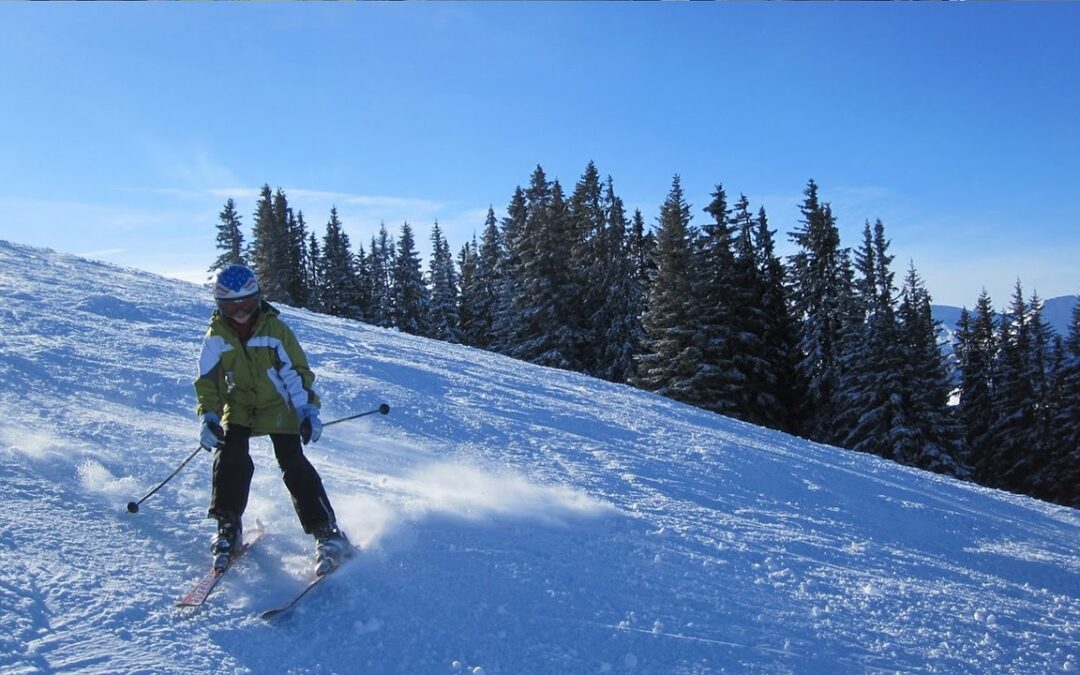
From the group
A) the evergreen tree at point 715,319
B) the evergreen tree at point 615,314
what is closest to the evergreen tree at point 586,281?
the evergreen tree at point 615,314

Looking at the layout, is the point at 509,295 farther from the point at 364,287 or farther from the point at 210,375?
the point at 210,375

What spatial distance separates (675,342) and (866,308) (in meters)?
11.5

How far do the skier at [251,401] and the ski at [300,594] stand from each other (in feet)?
0.29

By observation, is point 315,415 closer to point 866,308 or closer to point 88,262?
point 88,262

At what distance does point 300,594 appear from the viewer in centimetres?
408

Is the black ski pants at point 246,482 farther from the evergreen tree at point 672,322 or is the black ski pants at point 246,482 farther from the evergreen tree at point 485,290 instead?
the evergreen tree at point 485,290

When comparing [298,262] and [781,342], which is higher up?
[298,262]

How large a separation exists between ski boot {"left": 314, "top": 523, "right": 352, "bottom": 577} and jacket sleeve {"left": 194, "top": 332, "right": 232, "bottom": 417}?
1.07 metres

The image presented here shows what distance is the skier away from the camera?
176 inches

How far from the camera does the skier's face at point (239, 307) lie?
15.1 ft

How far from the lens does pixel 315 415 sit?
15.3 ft

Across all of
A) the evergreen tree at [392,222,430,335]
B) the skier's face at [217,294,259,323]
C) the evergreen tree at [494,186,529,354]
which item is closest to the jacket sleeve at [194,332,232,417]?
the skier's face at [217,294,259,323]

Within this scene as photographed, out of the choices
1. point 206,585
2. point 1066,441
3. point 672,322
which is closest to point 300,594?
point 206,585

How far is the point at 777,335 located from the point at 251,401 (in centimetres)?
3569
